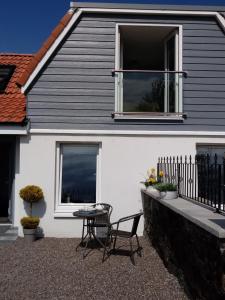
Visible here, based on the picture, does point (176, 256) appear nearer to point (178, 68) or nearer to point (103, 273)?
point (103, 273)

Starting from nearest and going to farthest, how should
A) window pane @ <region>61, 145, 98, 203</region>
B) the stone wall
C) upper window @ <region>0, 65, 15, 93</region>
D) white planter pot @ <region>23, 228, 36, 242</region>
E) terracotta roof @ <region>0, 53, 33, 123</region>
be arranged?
the stone wall → white planter pot @ <region>23, 228, 36, 242</region> → terracotta roof @ <region>0, 53, 33, 123</region> → window pane @ <region>61, 145, 98, 203</region> → upper window @ <region>0, 65, 15, 93</region>

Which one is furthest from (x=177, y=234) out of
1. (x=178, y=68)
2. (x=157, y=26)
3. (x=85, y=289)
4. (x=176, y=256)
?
(x=157, y=26)

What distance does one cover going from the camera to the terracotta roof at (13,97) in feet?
31.3

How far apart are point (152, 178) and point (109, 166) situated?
1181 millimetres

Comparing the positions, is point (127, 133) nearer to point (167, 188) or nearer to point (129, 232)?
point (167, 188)

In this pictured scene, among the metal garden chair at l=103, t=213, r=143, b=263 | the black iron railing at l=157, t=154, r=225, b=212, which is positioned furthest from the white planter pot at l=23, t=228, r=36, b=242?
the black iron railing at l=157, t=154, r=225, b=212

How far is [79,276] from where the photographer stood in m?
6.45

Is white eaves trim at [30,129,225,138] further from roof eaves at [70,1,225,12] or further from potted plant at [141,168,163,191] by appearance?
roof eaves at [70,1,225,12]

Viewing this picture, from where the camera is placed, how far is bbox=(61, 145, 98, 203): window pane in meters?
10.2

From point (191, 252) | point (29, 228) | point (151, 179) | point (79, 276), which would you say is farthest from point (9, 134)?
point (191, 252)

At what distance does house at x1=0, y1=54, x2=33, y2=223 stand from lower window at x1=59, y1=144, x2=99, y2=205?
4.17 ft

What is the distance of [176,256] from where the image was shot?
234 inches

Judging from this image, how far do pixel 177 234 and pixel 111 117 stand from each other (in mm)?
4718

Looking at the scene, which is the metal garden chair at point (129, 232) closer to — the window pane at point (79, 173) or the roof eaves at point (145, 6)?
the window pane at point (79, 173)
